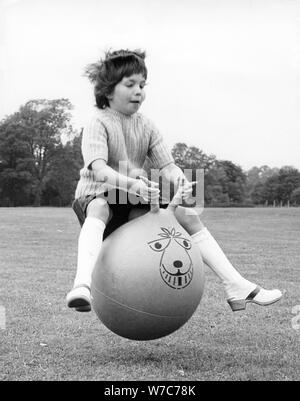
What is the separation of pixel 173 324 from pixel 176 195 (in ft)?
3.26

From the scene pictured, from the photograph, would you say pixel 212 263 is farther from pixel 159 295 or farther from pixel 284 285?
pixel 284 285

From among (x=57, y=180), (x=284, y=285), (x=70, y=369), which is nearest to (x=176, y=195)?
(x=70, y=369)

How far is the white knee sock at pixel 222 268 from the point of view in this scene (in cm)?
546

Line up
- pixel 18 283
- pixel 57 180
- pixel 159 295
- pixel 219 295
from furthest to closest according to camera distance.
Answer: pixel 57 180 → pixel 18 283 → pixel 219 295 → pixel 159 295

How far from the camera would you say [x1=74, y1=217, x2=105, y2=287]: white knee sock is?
4.98 m

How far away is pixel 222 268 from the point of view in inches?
218

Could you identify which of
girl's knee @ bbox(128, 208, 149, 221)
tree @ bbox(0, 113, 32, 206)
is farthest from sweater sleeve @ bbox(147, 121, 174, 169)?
tree @ bbox(0, 113, 32, 206)

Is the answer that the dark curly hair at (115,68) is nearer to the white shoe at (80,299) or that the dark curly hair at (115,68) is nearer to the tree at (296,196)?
the white shoe at (80,299)

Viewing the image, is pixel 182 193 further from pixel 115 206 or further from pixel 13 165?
pixel 13 165

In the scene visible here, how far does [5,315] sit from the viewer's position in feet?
24.0

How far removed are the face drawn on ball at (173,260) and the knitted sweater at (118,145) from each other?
24.5 inches

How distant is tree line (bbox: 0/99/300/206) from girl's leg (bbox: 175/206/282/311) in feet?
146

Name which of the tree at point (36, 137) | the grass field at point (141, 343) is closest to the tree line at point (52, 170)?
the tree at point (36, 137)

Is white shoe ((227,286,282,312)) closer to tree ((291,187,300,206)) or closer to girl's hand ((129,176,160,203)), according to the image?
girl's hand ((129,176,160,203))
